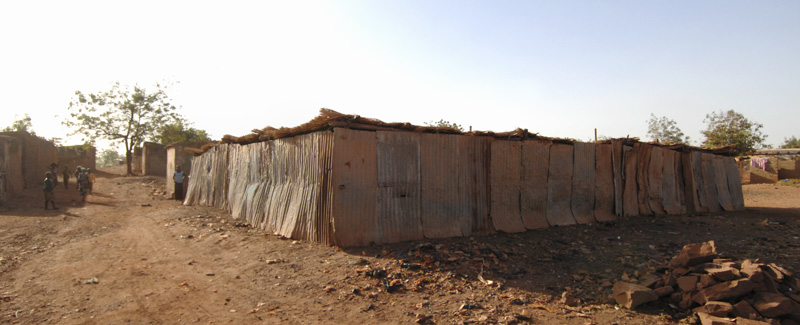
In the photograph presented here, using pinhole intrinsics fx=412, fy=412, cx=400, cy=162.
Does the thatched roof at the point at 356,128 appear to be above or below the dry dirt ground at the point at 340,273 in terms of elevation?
above

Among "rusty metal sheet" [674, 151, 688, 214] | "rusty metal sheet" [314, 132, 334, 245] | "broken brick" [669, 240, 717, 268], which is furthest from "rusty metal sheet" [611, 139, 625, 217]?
"rusty metal sheet" [314, 132, 334, 245]

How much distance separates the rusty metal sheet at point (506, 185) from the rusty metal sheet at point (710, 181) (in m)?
7.87

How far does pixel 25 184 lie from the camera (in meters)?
18.1

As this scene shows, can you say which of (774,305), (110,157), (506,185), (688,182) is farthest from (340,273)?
(110,157)

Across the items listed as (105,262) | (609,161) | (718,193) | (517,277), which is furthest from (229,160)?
(718,193)

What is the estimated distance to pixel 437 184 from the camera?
7906 millimetres

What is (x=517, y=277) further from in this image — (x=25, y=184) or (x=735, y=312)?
(x=25, y=184)

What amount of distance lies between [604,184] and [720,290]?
631 cm

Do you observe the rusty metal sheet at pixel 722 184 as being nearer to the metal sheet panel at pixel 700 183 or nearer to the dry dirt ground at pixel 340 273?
the metal sheet panel at pixel 700 183

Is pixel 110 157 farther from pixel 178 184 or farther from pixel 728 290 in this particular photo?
pixel 728 290

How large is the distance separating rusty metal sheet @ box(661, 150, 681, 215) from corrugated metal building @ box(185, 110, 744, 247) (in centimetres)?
3

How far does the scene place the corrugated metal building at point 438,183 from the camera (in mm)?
7164

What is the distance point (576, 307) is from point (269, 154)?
7.43 m

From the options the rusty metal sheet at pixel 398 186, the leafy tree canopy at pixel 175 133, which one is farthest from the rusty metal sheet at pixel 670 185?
the leafy tree canopy at pixel 175 133
